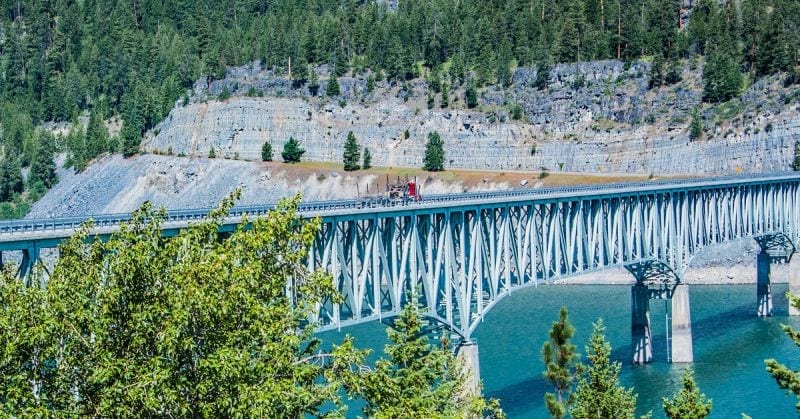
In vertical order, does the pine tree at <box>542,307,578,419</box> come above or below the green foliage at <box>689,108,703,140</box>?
below

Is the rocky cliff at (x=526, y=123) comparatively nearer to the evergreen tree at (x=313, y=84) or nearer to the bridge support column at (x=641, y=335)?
the evergreen tree at (x=313, y=84)

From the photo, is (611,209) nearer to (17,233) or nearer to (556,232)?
(556,232)

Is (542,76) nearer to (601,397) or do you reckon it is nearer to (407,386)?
(601,397)

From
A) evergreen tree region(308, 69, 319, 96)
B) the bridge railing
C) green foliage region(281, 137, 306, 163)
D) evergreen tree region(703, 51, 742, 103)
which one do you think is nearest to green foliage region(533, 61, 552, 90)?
evergreen tree region(703, 51, 742, 103)

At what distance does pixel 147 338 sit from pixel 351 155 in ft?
444

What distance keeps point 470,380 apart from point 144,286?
36076mm

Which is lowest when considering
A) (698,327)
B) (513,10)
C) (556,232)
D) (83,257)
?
(698,327)

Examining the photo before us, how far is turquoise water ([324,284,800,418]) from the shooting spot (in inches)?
2589

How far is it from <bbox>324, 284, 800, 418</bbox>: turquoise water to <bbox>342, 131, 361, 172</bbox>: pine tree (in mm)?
46861

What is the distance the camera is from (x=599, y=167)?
503 ft

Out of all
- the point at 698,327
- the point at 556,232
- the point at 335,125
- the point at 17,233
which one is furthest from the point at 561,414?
the point at 335,125

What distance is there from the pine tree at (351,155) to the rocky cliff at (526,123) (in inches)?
308

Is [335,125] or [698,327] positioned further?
[335,125]

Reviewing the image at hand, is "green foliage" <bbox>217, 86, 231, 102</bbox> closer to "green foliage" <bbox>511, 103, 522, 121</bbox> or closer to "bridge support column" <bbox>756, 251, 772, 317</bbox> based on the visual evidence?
"green foliage" <bbox>511, 103, 522, 121</bbox>
